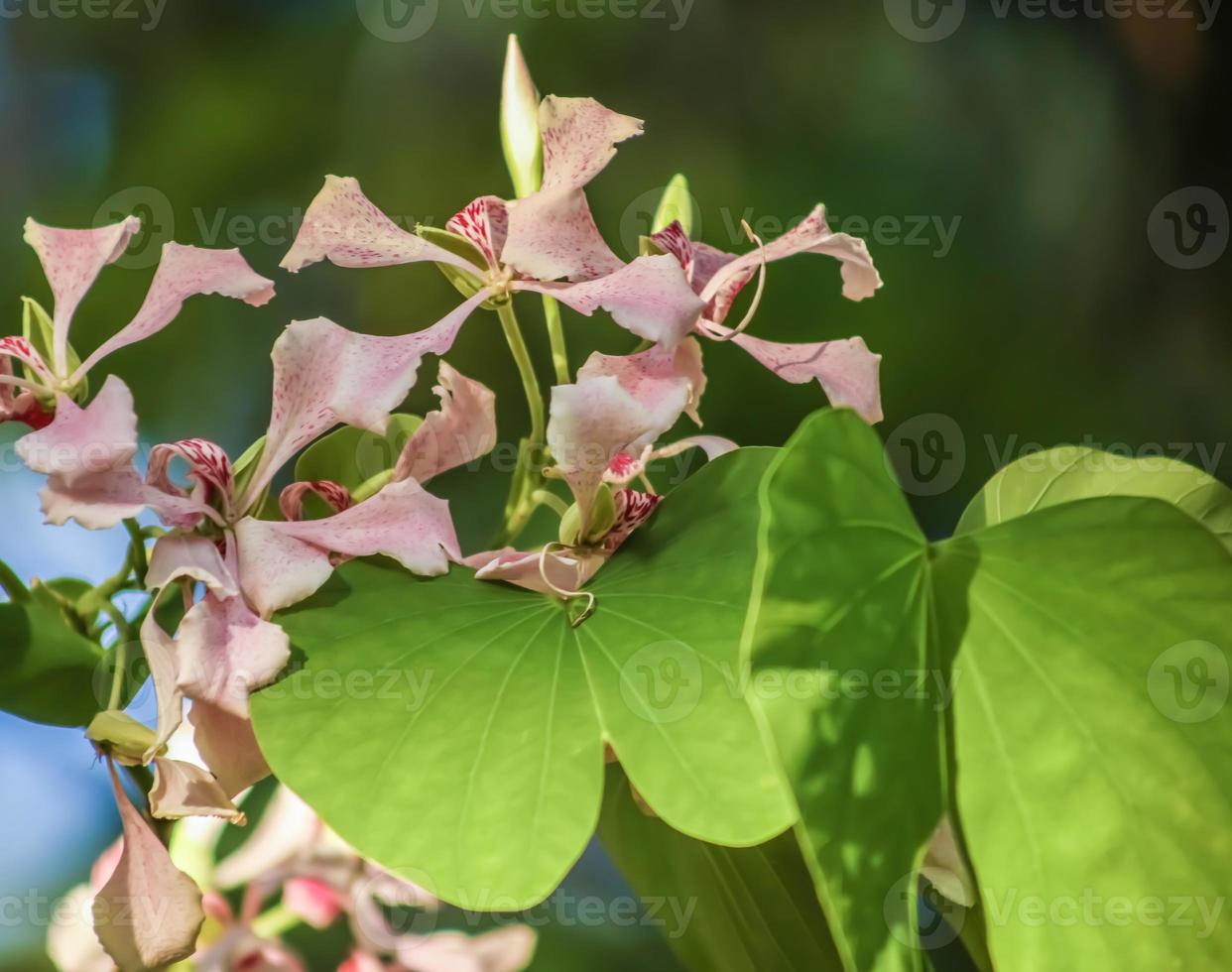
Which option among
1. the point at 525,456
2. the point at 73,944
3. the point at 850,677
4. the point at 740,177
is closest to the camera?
the point at 850,677

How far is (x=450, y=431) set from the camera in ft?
0.91

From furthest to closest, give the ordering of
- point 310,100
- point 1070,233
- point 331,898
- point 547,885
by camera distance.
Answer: point 1070,233
point 310,100
point 331,898
point 547,885

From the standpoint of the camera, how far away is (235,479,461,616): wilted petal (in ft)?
0.83

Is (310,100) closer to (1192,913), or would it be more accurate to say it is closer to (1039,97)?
(1039,97)

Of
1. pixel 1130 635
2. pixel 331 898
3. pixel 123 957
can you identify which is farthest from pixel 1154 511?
pixel 331 898

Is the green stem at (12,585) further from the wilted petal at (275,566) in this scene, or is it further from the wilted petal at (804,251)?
the wilted petal at (804,251)

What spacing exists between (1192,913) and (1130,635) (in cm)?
5

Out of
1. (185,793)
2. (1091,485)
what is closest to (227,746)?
(185,793)

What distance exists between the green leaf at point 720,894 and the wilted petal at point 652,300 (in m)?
0.12

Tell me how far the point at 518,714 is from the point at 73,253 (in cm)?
16

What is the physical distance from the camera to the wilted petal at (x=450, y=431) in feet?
0.90

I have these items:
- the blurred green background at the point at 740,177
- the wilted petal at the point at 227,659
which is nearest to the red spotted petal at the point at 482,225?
the wilted petal at the point at 227,659

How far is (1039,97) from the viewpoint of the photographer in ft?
4.78

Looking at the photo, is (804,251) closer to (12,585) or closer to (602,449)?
(602,449)
